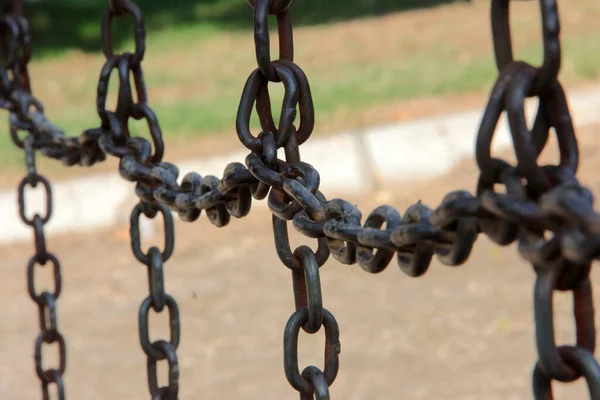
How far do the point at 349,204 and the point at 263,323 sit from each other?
11.4ft

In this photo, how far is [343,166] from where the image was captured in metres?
5.73

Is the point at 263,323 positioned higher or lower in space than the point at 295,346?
higher


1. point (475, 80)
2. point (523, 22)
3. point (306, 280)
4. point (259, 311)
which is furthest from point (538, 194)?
point (523, 22)

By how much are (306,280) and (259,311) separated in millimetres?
3505

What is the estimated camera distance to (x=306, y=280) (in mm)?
845

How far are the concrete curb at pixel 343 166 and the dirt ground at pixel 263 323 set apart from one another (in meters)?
0.19

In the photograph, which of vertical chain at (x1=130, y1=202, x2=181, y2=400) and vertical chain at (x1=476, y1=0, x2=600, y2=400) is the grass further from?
vertical chain at (x1=476, y1=0, x2=600, y2=400)

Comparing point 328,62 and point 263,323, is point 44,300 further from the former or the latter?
point 328,62

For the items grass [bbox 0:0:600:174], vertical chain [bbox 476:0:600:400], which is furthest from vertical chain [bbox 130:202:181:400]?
grass [bbox 0:0:600:174]

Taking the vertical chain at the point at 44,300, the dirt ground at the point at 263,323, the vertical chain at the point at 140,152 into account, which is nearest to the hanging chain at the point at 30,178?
the vertical chain at the point at 44,300

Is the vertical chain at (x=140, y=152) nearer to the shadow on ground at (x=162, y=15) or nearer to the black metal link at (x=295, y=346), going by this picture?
the black metal link at (x=295, y=346)

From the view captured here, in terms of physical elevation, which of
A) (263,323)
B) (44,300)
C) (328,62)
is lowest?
(44,300)

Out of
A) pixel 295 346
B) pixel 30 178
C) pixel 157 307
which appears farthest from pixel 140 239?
pixel 30 178

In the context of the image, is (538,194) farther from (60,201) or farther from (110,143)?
(60,201)
